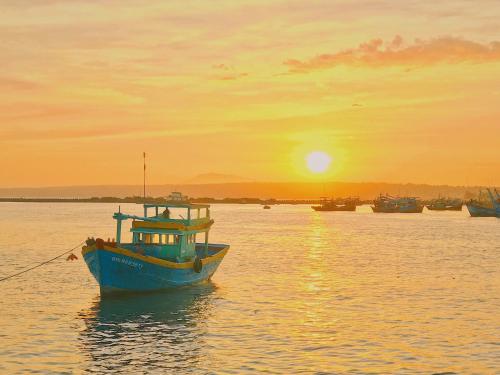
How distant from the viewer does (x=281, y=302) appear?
39750 mm

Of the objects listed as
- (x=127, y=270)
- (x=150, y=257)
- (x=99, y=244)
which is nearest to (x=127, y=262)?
(x=127, y=270)

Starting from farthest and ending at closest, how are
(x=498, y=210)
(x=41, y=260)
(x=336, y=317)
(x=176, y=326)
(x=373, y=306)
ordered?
(x=498, y=210), (x=41, y=260), (x=373, y=306), (x=336, y=317), (x=176, y=326)

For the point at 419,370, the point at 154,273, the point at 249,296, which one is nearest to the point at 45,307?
the point at 154,273

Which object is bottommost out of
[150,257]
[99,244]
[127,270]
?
[127,270]

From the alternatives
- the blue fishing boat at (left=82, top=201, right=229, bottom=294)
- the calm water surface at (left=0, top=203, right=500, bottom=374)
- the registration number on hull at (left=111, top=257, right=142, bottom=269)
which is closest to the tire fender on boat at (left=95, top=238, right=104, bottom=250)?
the blue fishing boat at (left=82, top=201, right=229, bottom=294)

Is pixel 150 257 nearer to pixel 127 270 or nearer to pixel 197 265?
pixel 127 270

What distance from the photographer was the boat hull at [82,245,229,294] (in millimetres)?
37625

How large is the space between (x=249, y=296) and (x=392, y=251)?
41.3 meters

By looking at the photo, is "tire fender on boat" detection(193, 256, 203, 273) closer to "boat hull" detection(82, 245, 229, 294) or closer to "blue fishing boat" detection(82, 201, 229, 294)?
"blue fishing boat" detection(82, 201, 229, 294)

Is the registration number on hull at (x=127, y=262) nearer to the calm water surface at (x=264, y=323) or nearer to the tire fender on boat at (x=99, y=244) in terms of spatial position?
the tire fender on boat at (x=99, y=244)

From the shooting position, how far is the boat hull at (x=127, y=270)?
37625mm

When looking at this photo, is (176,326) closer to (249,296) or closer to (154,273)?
(154,273)

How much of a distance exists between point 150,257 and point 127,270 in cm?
142

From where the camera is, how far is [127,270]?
127 ft
